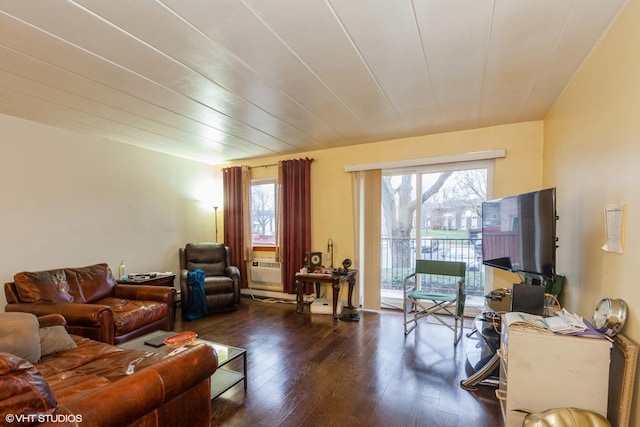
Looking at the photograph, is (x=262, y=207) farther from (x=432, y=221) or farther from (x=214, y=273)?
(x=432, y=221)

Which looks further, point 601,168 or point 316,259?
point 316,259

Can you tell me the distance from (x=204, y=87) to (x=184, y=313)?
9.37 feet

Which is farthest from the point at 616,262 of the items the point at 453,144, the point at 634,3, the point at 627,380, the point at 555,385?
the point at 453,144

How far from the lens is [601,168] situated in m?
→ 1.79

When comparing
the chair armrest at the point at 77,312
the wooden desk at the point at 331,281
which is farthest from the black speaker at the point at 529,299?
the chair armrest at the point at 77,312

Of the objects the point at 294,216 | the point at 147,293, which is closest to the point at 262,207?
the point at 294,216

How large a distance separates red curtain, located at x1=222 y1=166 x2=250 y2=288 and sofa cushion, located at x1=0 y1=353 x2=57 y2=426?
3.99 metres

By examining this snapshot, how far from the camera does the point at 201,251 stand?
4.61m

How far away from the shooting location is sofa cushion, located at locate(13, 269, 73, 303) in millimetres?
2732

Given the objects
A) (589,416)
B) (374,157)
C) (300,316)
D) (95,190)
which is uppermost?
(374,157)

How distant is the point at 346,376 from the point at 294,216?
8.64 ft

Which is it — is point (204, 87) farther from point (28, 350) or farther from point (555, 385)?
point (555, 385)

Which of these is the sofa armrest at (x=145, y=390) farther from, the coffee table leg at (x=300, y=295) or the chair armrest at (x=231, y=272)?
the chair armrest at (x=231, y=272)

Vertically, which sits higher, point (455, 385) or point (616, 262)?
point (616, 262)
